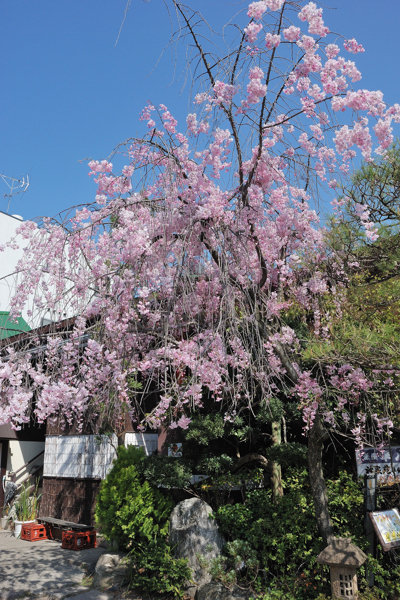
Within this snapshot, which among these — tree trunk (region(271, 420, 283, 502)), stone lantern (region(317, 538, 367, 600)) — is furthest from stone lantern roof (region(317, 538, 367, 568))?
tree trunk (region(271, 420, 283, 502))

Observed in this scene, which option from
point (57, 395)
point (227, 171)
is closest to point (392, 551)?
point (57, 395)

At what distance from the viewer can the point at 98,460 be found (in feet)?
30.1

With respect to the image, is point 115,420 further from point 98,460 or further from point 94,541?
point 94,541

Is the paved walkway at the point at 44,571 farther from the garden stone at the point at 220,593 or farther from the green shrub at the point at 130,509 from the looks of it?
the garden stone at the point at 220,593

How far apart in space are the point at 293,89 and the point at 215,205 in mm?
1187

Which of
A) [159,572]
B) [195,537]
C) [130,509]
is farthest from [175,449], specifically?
[159,572]

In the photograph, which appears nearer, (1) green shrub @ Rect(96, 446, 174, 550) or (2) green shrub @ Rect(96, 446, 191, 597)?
(2) green shrub @ Rect(96, 446, 191, 597)

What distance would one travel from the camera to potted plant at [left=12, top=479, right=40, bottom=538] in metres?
9.66

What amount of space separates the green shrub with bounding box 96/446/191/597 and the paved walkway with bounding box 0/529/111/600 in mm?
581

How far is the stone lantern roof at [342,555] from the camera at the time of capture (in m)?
4.39

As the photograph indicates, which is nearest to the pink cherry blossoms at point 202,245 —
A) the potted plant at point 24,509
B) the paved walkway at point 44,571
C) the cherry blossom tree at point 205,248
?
the cherry blossom tree at point 205,248

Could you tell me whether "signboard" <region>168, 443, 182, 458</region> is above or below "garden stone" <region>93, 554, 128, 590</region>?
above

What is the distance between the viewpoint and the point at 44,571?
6.98 meters

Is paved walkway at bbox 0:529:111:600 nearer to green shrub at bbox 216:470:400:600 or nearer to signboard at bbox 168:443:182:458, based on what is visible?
green shrub at bbox 216:470:400:600
